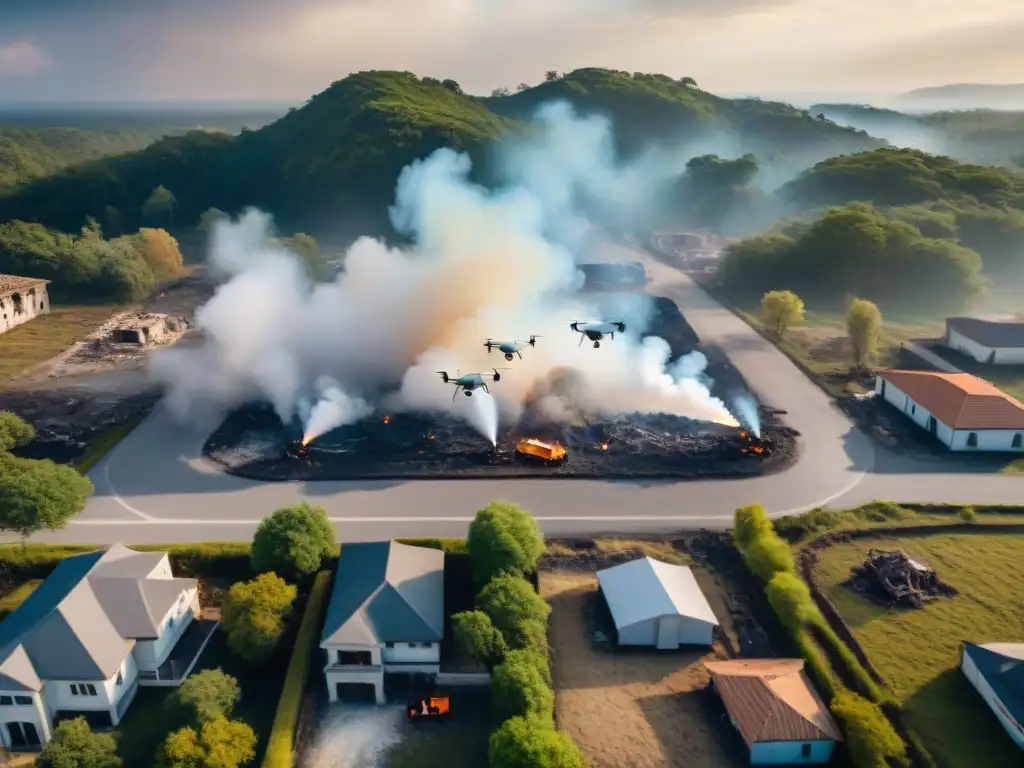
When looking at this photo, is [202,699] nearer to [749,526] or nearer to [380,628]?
[380,628]

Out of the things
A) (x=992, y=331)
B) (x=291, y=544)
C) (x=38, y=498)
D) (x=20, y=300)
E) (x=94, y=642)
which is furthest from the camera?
(x=20, y=300)

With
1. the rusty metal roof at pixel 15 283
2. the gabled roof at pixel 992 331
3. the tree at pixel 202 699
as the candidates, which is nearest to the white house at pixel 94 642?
the tree at pixel 202 699

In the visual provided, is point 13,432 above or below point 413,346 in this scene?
below

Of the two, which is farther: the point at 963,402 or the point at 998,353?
the point at 998,353

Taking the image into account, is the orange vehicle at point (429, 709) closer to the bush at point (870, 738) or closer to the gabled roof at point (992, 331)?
the bush at point (870, 738)

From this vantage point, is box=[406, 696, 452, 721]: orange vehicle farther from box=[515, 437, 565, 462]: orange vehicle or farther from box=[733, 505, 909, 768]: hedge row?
box=[515, 437, 565, 462]: orange vehicle

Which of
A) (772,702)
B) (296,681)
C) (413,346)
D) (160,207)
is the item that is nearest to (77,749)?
(296,681)

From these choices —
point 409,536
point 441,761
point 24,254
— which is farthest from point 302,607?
point 24,254
